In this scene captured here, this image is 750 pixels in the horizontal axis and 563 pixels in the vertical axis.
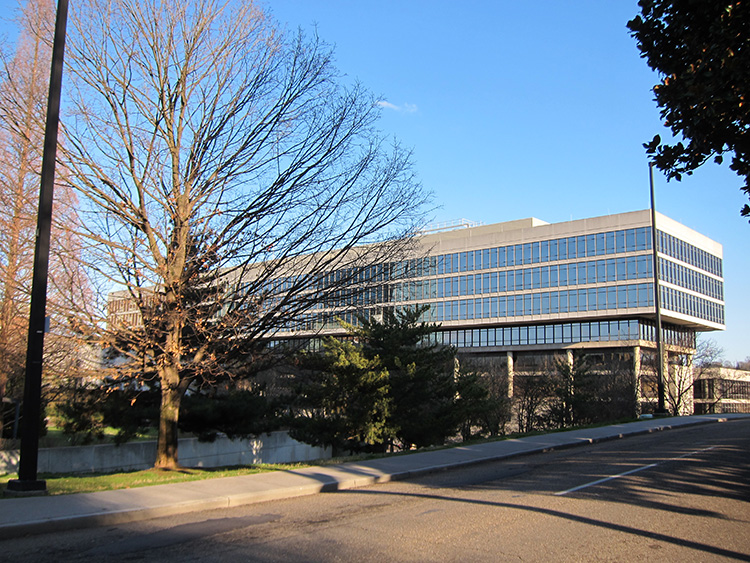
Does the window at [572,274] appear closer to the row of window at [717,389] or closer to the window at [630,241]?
the window at [630,241]

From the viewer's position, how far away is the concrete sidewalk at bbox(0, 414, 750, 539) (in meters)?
8.07

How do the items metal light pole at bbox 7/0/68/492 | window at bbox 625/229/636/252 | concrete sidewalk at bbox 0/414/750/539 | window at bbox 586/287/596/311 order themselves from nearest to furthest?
concrete sidewalk at bbox 0/414/750/539
metal light pole at bbox 7/0/68/492
window at bbox 625/229/636/252
window at bbox 586/287/596/311

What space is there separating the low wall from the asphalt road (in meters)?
12.4

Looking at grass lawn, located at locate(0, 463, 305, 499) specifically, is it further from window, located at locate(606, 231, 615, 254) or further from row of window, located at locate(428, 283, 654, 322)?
window, located at locate(606, 231, 615, 254)

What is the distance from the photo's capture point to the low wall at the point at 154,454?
64.5 feet

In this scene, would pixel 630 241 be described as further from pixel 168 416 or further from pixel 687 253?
pixel 168 416

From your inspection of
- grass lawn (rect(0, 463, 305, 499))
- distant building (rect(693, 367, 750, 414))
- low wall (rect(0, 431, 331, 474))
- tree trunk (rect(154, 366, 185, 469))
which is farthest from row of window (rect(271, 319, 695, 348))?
grass lawn (rect(0, 463, 305, 499))

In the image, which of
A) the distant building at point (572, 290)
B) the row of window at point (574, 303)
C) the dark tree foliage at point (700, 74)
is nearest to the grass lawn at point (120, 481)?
the dark tree foliage at point (700, 74)

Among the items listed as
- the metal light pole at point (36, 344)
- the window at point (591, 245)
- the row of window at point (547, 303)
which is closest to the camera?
the metal light pole at point (36, 344)

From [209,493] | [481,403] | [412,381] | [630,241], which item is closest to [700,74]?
[209,493]

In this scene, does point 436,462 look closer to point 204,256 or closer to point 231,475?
point 231,475

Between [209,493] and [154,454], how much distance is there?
1344 cm

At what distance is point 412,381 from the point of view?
93.3ft

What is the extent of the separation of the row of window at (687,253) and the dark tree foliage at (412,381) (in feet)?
133
